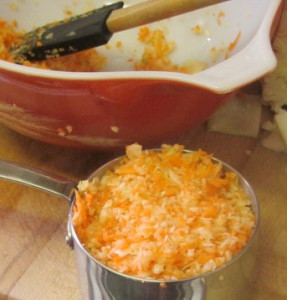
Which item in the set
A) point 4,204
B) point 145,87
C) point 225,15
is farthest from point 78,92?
point 225,15

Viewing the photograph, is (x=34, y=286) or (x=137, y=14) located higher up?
(x=137, y=14)

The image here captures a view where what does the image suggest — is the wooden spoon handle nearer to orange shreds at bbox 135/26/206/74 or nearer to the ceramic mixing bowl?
the ceramic mixing bowl

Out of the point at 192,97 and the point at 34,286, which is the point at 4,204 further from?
the point at 192,97

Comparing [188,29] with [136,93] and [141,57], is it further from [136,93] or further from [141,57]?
[136,93]

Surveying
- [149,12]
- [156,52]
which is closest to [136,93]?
[149,12]

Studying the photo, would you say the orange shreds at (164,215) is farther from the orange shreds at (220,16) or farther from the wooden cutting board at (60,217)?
the orange shreds at (220,16)

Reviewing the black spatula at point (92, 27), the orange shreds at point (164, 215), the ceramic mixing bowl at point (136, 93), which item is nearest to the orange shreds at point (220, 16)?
the ceramic mixing bowl at point (136, 93)
